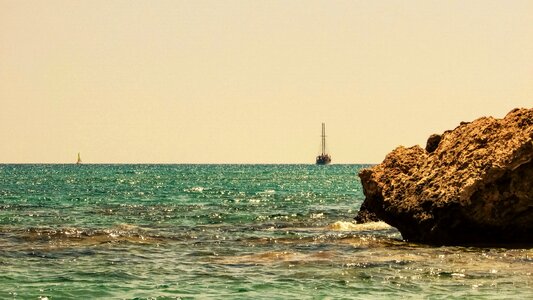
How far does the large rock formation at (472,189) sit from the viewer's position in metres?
23.7

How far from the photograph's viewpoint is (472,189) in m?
23.9

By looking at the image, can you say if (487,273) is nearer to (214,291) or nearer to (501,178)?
(501,178)

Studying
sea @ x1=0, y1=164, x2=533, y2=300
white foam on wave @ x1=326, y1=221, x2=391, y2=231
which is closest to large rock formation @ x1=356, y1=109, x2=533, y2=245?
sea @ x1=0, y1=164, x2=533, y2=300

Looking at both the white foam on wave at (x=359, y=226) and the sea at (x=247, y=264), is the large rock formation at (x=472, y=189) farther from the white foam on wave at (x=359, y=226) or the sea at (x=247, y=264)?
the white foam on wave at (x=359, y=226)

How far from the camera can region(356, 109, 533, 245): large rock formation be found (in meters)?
23.7

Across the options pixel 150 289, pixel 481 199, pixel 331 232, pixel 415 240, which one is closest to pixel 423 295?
pixel 150 289

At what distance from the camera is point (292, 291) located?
17609 mm

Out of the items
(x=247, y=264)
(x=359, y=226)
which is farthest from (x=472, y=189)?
(x=359, y=226)

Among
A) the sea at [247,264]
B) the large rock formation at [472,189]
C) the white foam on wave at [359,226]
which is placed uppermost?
the large rock formation at [472,189]

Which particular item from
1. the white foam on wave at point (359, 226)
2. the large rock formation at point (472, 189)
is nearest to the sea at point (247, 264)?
the white foam on wave at point (359, 226)

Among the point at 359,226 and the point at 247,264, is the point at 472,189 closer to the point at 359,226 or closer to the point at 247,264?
the point at 247,264

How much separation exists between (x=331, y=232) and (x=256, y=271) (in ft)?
39.3

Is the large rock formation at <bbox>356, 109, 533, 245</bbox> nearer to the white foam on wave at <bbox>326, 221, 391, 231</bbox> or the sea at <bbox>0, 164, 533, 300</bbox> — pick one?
the sea at <bbox>0, 164, 533, 300</bbox>

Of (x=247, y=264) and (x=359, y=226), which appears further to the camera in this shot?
(x=359, y=226)
